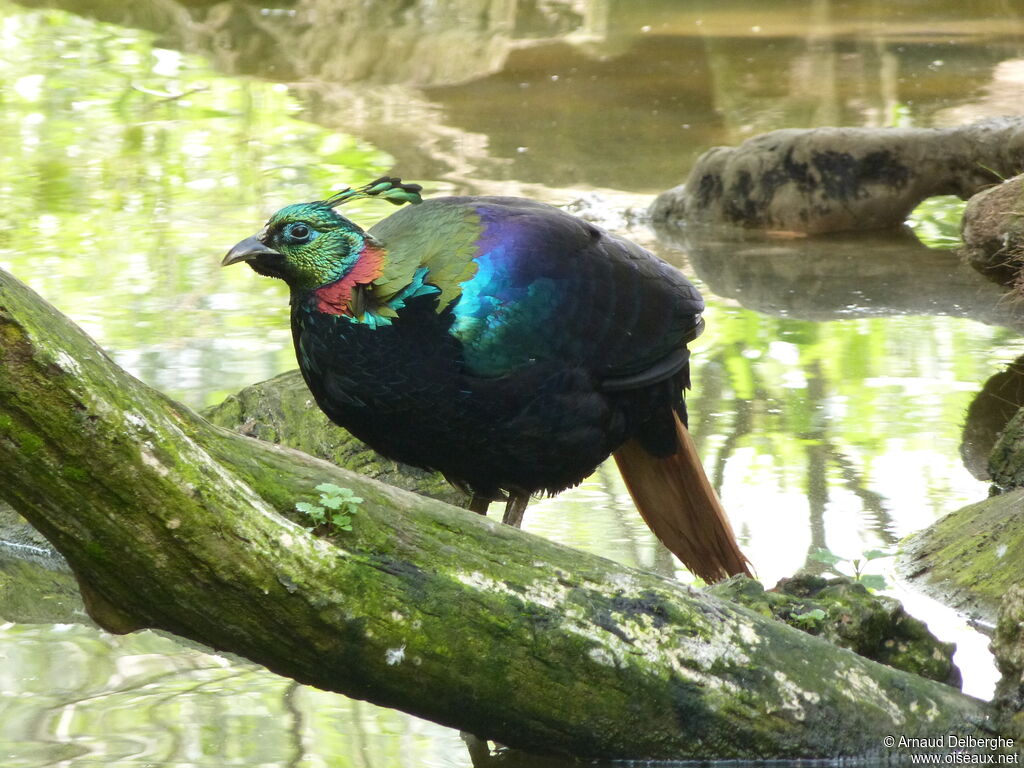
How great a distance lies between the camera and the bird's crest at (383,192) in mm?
3650

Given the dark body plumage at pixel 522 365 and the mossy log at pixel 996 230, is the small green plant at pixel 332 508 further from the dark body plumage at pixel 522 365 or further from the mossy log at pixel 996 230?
the mossy log at pixel 996 230

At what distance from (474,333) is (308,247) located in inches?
16.8

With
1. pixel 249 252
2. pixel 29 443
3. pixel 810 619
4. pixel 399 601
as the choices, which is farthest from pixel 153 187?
pixel 29 443

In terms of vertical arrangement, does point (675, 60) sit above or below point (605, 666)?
below

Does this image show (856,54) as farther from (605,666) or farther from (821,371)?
(605,666)

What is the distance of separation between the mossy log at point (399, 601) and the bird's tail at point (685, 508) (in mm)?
1074

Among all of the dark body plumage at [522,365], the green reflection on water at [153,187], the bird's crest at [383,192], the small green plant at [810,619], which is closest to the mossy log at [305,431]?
the green reflection on water at [153,187]

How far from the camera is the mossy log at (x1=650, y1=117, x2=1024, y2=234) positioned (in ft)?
27.0

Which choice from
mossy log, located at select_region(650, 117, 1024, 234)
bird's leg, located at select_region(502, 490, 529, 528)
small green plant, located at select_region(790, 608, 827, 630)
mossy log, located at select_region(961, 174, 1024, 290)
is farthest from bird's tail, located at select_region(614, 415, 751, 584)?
mossy log, located at select_region(650, 117, 1024, 234)

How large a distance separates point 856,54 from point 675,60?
1.53 m

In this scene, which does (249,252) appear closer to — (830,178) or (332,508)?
(332,508)

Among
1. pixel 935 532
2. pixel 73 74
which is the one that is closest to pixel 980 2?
pixel 73 74

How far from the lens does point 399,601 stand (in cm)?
300

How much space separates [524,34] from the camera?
47.6 feet
